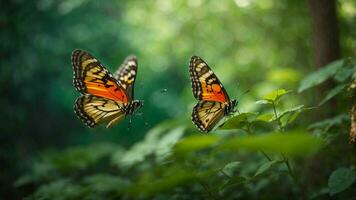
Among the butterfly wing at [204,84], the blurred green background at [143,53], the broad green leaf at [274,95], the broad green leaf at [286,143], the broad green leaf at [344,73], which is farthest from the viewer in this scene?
the blurred green background at [143,53]

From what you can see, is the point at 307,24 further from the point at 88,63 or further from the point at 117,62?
the point at 117,62

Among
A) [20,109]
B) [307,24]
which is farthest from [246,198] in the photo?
[20,109]

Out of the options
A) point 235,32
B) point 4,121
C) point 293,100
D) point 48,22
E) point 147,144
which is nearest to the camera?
point 147,144

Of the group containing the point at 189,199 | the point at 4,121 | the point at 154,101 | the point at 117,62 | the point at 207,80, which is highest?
the point at 117,62

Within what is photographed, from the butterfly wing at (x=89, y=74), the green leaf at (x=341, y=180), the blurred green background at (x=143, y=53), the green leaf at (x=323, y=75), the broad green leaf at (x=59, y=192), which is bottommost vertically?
the green leaf at (x=341, y=180)

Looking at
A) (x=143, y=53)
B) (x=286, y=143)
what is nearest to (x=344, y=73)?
(x=286, y=143)

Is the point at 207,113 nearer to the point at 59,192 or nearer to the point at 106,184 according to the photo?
the point at 106,184

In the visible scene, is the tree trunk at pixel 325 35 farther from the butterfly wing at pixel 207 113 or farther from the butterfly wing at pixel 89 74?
the butterfly wing at pixel 89 74

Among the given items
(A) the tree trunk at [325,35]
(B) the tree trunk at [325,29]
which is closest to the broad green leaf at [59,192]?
(A) the tree trunk at [325,35]

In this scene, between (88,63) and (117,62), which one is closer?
(88,63)
